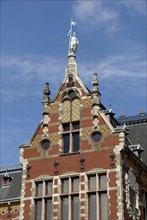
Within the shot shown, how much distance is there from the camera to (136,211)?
29.8 m

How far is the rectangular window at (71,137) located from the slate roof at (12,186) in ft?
19.4

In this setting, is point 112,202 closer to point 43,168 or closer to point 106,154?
point 106,154

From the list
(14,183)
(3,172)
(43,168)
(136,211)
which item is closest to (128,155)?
(136,211)

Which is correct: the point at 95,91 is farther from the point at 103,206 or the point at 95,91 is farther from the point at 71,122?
the point at 103,206

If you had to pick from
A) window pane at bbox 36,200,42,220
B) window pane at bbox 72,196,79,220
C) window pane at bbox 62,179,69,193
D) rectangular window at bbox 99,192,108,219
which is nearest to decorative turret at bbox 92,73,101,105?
window pane at bbox 62,179,69,193

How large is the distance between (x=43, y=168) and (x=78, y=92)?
5460mm

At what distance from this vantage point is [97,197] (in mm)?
28531

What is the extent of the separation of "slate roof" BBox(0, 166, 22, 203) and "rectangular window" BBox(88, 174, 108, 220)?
7.00 metres

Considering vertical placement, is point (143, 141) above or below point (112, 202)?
above

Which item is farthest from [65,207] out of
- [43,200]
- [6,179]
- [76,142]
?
[6,179]

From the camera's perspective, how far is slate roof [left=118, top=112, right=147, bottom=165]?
3610cm

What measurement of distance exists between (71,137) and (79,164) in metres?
2.05

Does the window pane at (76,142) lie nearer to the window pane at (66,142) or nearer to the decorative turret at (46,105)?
the window pane at (66,142)

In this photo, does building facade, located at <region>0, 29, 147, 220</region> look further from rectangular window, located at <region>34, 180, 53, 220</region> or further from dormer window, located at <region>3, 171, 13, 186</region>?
dormer window, located at <region>3, 171, 13, 186</region>
